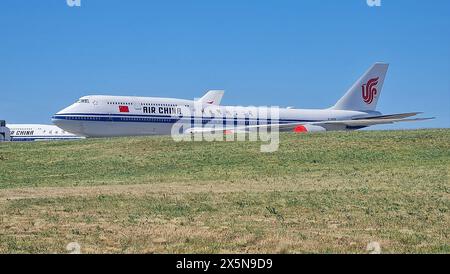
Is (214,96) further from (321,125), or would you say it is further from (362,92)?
(362,92)

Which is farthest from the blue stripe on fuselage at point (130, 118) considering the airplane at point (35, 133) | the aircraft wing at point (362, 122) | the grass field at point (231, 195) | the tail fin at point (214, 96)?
the airplane at point (35, 133)

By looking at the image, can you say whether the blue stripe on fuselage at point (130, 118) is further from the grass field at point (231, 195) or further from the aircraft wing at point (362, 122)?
the grass field at point (231, 195)

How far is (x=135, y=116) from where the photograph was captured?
5512cm

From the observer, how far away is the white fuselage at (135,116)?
54094 millimetres

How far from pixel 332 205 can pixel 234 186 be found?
6.96 meters

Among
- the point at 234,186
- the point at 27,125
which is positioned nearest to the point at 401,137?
the point at 234,186

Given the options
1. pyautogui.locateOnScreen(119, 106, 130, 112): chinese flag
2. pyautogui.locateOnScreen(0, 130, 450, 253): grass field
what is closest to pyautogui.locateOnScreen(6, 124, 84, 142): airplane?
pyautogui.locateOnScreen(119, 106, 130, 112): chinese flag

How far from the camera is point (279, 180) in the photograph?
28.9 metres

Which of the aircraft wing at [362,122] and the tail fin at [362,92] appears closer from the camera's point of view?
the aircraft wing at [362,122]

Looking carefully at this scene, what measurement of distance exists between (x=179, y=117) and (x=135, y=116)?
3.70m

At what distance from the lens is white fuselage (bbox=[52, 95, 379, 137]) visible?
54.1 meters

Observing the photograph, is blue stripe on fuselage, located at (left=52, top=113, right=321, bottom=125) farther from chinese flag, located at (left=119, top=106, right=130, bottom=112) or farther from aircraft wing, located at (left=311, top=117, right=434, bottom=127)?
aircraft wing, located at (left=311, top=117, right=434, bottom=127)
